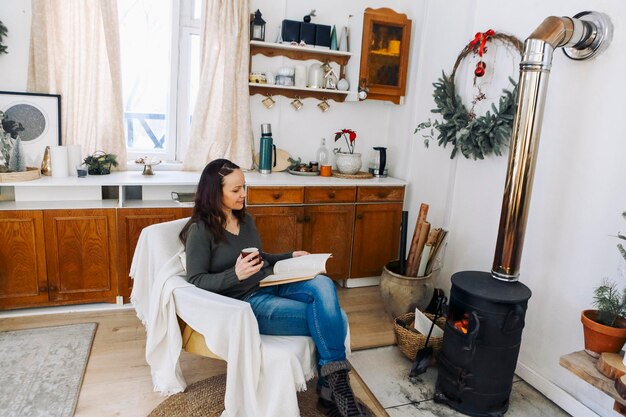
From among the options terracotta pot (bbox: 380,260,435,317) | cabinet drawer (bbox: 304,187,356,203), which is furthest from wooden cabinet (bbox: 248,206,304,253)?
terracotta pot (bbox: 380,260,435,317)

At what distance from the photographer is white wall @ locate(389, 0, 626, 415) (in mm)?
2055

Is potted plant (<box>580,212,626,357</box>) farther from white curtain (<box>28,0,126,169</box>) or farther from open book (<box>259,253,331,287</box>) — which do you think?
white curtain (<box>28,0,126,169</box>)

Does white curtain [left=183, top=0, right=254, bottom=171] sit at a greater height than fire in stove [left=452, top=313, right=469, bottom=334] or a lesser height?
greater

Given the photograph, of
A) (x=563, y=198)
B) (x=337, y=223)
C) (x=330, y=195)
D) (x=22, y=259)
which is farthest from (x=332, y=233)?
(x=22, y=259)

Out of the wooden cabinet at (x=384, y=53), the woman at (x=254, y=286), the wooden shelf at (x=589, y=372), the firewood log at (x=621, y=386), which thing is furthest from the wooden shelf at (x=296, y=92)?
the firewood log at (x=621, y=386)

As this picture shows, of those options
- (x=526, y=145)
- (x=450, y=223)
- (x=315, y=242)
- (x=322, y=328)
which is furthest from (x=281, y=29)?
(x=322, y=328)

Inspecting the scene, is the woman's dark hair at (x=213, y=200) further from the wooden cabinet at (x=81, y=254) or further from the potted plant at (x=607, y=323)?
the potted plant at (x=607, y=323)

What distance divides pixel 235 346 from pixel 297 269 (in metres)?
0.50

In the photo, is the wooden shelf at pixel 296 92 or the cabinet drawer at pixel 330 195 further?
the wooden shelf at pixel 296 92

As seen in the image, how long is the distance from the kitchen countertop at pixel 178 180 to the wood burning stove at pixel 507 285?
4.43 feet

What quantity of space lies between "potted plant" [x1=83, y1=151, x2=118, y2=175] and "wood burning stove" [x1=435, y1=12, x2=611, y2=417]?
90.9 inches

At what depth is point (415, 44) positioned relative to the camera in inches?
139

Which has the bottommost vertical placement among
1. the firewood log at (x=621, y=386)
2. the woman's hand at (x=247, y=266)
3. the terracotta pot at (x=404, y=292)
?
the terracotta pot at (x=404, y=292)

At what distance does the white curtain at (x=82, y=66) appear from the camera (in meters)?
2.89
